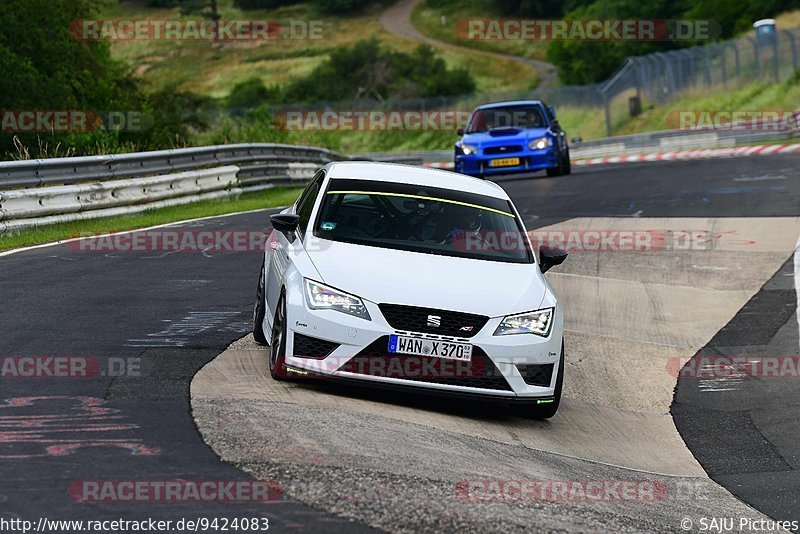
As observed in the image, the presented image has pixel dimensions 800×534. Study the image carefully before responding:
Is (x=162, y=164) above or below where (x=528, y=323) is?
below

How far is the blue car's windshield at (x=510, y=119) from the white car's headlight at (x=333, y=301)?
19.7 meters

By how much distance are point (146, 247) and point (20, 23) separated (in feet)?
79.8

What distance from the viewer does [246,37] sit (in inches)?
5295

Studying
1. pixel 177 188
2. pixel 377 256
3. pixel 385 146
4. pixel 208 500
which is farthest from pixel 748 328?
pixel 385 146

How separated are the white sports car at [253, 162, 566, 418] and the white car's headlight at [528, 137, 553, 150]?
707 inches

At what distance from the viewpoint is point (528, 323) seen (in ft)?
27.6

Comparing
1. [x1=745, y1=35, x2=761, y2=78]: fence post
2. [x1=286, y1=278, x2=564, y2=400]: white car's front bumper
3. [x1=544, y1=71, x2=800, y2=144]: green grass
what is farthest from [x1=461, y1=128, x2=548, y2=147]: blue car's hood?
[x1=745, y1=35, x2=761, y2=78]: fence post

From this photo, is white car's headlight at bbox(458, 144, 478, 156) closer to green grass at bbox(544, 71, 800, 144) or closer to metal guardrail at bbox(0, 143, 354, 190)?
metal guardrail at bbox(0, 143, 354, 190)

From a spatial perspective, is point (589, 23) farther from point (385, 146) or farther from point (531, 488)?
point (531, 488)

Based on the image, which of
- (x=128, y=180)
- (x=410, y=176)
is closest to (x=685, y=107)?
(x=128, y=180)

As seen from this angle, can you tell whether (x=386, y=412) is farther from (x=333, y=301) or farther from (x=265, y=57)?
(x=265, y=57)

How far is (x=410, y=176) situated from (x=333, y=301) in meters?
2.15

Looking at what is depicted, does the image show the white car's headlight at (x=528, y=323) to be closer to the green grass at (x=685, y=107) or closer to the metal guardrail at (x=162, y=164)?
the metal guardrail at (x=162, y=164)

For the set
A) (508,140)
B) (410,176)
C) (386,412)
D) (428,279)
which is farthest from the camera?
(508,140)
